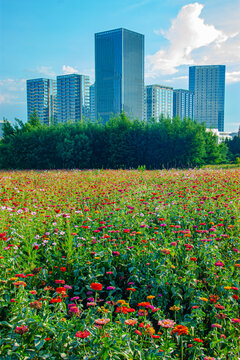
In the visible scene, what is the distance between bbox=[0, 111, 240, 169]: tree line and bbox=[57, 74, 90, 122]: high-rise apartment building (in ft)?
522

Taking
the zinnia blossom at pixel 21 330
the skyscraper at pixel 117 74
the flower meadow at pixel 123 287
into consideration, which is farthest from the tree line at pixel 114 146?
the skyscraper at pixel 117 74

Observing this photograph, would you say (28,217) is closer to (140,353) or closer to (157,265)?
(157,265)

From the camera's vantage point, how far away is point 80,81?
184m

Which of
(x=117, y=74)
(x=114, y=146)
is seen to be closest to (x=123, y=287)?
(x=114, y=146)

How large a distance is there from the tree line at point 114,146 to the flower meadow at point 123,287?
1996cm

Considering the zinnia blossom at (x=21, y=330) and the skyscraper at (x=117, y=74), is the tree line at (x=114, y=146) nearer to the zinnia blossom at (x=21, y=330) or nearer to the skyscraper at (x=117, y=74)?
the zinnia blossom at (x=21, y=330)

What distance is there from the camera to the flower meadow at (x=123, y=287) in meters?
2.31

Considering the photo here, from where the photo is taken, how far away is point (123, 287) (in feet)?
12.1

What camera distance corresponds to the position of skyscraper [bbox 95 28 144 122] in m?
165

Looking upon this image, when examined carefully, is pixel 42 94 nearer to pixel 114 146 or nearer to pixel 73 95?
pixel 73 95

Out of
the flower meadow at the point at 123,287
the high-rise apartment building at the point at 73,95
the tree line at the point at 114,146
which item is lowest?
the flower meadow at the point at 123,287

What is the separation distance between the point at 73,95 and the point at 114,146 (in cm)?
16875

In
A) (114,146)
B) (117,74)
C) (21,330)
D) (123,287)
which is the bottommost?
(123,287)

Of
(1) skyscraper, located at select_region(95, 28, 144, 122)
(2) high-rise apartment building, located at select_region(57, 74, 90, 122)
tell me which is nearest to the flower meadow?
(1) skyscraper, located at select_region(95, 28, 144, 122)
